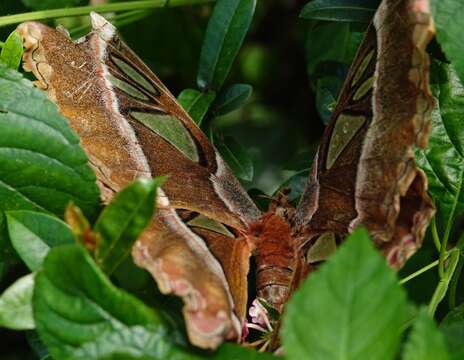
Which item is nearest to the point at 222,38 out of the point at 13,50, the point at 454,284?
the point at 13,50

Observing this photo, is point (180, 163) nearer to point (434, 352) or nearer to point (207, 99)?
point (207, 99)

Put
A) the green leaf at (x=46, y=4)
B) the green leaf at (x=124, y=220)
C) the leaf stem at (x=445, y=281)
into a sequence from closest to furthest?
the green leaf at (x=124, y=220)
the leaf stem at (x=445, y=281)
the green leaf at (x=46, y=4)

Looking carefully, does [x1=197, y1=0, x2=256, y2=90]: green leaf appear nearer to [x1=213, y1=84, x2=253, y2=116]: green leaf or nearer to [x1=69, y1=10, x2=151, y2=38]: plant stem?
[x1=213, y1=84, x2=253, y2=116]: green leaf

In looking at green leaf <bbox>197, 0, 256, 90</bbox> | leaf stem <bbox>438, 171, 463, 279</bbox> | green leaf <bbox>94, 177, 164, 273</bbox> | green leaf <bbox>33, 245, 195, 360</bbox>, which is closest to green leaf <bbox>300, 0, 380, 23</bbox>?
green leaf <bbox>197, 0, 256, 90</bbox>

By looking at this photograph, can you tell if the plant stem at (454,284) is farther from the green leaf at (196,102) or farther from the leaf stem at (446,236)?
the green leaf at (196,102)

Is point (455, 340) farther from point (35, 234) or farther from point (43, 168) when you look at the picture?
point (43, 168)

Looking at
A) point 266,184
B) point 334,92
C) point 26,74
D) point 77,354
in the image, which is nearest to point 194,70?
point 266,184

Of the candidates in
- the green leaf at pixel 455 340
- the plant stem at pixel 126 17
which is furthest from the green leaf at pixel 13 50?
the green leaf at pixel 455 340
